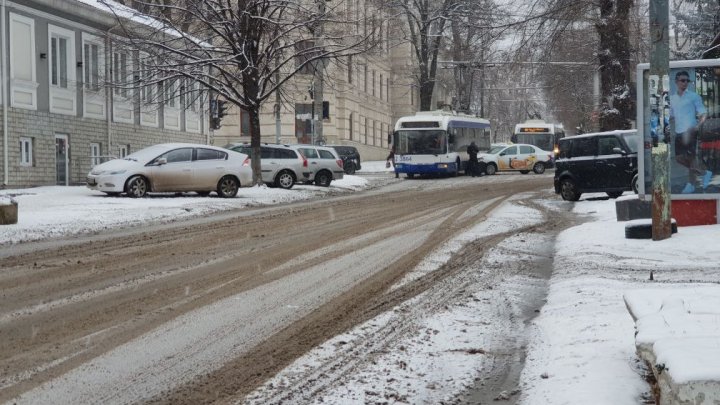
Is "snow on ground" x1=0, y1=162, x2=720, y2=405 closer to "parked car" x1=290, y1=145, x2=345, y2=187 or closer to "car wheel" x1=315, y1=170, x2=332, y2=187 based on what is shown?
"parked car" x1=290, y1=145, x2=345, y2=187

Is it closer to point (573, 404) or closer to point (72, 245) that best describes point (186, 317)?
point (573, 404)

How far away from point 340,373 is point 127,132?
3213 cm

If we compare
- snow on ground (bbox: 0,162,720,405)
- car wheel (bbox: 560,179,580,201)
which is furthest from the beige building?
snow on ground (bbox: 0,162,720,405)

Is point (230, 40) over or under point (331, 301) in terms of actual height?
over

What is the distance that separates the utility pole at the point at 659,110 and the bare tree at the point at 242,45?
17937mm

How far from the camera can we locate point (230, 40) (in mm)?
30281

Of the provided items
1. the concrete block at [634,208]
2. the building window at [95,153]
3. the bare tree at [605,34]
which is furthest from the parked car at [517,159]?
the concrete block at [634,208]

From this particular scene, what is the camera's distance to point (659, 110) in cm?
1370

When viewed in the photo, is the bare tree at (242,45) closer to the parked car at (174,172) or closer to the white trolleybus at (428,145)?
the parked car at (174,172)

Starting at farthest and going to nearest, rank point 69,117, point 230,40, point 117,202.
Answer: point 69,117 → point 230,40 → point 117,202

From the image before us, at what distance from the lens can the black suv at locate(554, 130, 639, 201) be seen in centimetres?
2370

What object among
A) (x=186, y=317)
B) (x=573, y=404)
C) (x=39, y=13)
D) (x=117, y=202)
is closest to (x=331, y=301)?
(x=186, y=317)

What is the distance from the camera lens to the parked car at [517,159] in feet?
164

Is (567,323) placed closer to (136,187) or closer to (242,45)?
(136,187)
